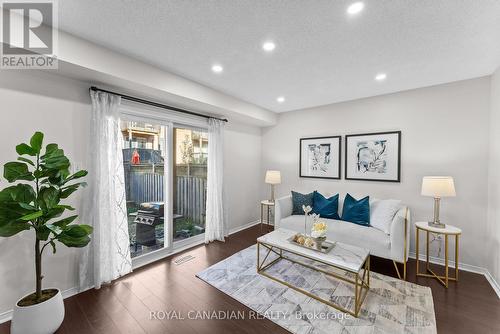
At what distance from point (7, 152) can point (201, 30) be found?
82.5 inches

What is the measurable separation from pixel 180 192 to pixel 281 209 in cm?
177

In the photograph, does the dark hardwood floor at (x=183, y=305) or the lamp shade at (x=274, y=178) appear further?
the lamp shade at (x=274, y=178)

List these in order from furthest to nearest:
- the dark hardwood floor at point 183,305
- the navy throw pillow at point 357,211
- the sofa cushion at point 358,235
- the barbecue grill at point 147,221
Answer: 1. the navy throw pillow at point 357,211
2. the barbecue grill at point 147,221
3. the sofa cushion at point 358,235
4. the dark hardwood floor at point 183,305

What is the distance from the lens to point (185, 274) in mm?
2627

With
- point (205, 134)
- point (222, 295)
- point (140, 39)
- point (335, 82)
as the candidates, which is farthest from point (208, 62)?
point (222, 295)

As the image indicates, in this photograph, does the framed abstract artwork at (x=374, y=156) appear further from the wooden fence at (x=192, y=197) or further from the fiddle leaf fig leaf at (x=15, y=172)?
the fiddle leaf fig leaf at (x=15, y=172)

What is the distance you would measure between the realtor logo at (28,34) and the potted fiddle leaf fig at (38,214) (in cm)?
75

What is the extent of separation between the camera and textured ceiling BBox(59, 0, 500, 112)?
1.53 meters

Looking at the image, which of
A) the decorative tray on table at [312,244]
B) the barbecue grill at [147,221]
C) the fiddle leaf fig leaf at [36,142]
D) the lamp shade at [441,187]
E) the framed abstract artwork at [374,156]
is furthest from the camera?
the framed abstract artwork at [374,156]

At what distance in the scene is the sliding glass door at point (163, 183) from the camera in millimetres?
2852

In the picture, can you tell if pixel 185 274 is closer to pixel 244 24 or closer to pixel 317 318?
pixel 317 318

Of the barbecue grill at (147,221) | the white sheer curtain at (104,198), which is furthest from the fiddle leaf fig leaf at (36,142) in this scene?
the barbecue grill at (147,221)

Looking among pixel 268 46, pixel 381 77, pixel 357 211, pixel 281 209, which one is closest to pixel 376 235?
pixel 357 211

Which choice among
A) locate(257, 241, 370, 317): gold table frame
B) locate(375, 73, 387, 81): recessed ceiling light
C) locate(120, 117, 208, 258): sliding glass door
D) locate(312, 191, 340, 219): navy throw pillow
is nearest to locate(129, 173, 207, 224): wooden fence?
locate(120, 117, 208, 258): sliding glass door
